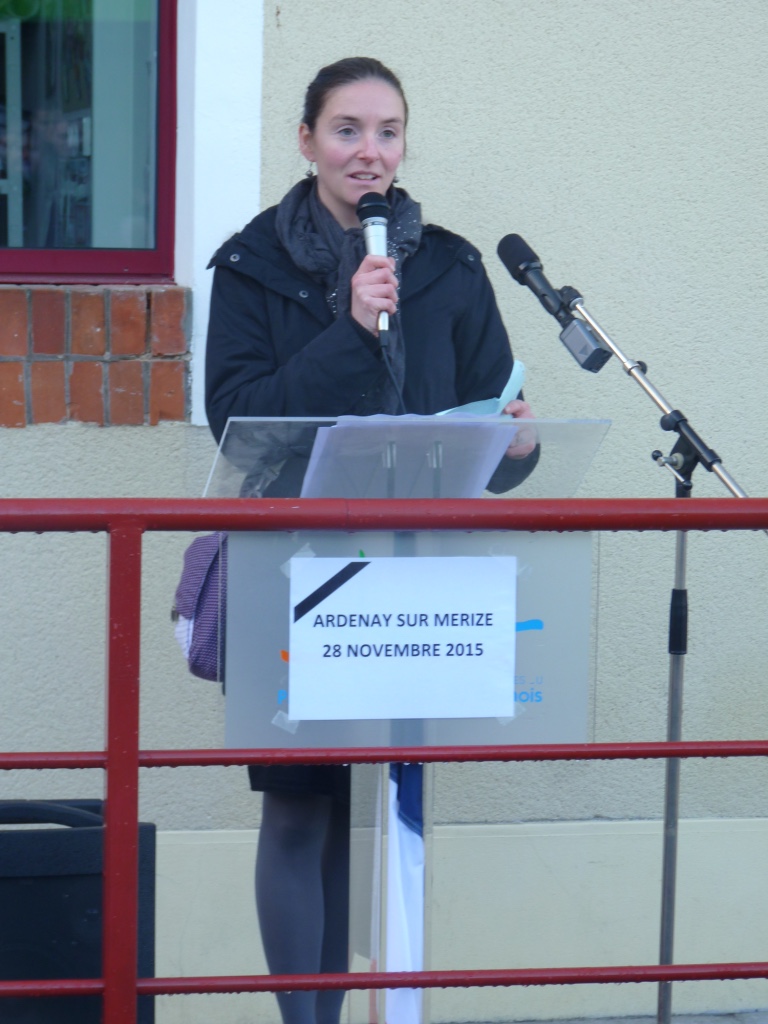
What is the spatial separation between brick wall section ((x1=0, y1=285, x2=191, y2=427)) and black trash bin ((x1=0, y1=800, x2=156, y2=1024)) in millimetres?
1295

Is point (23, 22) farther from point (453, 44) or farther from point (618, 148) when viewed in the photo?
point (618, 148)

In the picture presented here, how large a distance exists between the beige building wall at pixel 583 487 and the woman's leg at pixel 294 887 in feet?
2.77

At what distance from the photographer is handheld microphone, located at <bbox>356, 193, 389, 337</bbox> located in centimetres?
200

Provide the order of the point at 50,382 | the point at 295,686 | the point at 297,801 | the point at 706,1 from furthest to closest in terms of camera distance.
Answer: the point at 706,1
the point at 50,382
the point at 297,801
the point at 295,686

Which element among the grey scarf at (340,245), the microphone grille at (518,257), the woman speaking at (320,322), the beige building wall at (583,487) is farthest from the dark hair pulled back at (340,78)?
the beige building wall at (583,487)

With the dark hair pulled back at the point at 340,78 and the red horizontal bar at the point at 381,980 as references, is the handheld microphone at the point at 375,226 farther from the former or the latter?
the red horizontal bar at the point at 381,980

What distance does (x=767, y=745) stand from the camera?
1.73m

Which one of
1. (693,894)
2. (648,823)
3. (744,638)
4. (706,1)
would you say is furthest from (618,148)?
(693,894)

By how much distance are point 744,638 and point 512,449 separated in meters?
1.76

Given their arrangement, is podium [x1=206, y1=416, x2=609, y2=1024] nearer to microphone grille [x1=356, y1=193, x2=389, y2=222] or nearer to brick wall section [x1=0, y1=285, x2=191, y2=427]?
microphone grille [x1=356, y1=193, x2=389, y2=222]

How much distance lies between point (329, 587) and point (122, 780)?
1.22 ft

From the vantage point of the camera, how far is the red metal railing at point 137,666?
5.26ft

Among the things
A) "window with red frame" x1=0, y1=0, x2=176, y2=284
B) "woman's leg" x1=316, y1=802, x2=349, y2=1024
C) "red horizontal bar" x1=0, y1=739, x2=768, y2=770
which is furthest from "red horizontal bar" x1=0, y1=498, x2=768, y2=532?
"window with red frame" x1=0, y1=0, x2=176, y2=284

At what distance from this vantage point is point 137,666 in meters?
1.64
